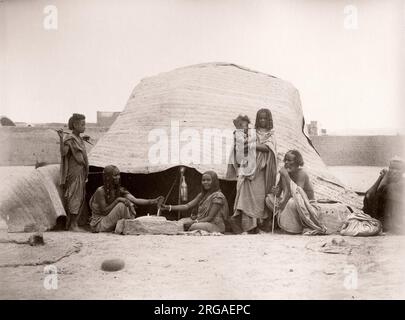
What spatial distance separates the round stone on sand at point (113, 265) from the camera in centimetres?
566

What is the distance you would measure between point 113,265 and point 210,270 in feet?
2.76

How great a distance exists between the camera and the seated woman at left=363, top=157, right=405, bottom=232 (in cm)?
642

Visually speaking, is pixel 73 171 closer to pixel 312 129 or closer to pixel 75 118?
pixel 75 118

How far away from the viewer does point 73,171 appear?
664 cm

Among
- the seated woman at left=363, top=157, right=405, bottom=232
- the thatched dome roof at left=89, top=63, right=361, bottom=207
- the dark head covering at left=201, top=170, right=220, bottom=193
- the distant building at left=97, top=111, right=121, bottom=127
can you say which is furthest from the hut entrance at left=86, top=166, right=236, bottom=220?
the distant building at left=97, top=111, right=121, bottom=127

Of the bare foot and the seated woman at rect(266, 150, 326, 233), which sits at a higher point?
the seated woman at rect(266, 150, 326, 233)

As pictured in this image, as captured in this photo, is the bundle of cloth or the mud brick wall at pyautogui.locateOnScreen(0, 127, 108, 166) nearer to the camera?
the bundle of cloth

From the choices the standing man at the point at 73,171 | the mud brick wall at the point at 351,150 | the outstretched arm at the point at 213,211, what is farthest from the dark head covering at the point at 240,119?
the mud brick wall at the point at 351,150

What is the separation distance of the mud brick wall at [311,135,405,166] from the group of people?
2.35 meters

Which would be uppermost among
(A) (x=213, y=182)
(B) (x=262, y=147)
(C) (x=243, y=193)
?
(B) (x=262, y=147)

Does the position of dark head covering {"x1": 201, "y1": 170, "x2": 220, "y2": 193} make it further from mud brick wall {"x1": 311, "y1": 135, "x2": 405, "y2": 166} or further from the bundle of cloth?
mud brick wall {"x1": 311, "y1": 135, "x2": 405, "y2": 166}

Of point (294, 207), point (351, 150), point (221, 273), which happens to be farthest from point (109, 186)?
point (351, 150)

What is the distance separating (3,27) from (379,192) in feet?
13.7
